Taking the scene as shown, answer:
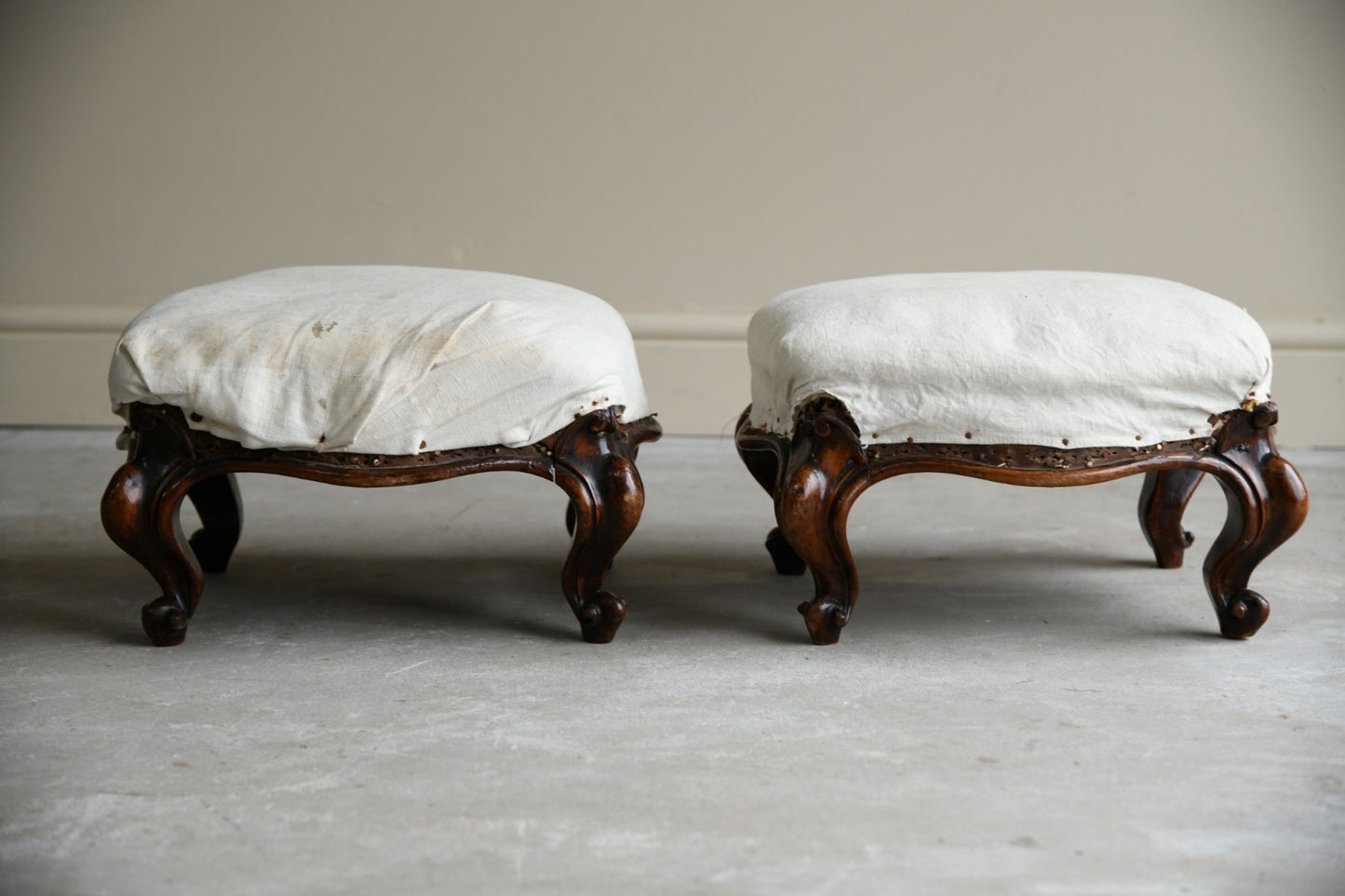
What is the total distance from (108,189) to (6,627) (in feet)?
6.11

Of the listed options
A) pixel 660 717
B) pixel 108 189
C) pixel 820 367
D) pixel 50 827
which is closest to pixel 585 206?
pixel 108 189

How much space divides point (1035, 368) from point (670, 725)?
0.60 m

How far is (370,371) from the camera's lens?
151 centimetres

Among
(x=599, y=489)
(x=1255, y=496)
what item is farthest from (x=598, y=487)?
(x=1255, y=496)

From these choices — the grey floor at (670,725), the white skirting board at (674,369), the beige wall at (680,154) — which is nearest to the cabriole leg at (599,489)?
the grey floor at (670,725)

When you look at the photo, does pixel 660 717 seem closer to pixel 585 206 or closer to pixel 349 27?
pixel 585 206

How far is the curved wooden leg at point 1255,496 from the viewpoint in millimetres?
1591

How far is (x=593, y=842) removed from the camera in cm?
109

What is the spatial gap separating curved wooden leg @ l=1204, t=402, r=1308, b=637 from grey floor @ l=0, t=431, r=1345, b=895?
10 cm

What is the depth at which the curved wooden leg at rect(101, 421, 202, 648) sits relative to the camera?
1572 millimetres

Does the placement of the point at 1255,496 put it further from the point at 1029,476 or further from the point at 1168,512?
the point at 1168,512

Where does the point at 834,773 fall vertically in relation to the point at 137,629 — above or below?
above

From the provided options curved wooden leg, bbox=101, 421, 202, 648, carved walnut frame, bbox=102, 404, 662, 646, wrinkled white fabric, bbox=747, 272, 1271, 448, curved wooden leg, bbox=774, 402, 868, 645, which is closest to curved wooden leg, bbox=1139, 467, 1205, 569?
wrinkled white fabric, bbox=747, 272, 1271, 448

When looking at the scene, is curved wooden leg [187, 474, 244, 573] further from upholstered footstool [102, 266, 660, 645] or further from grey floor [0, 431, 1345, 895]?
upholstered footstool [102, 266, 660, 645]
